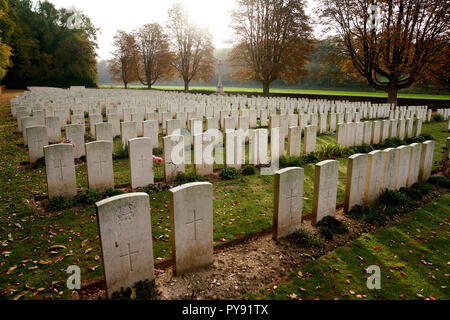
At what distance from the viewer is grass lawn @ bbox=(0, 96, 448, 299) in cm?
299

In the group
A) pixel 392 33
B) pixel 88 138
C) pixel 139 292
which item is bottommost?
pixel 139 292

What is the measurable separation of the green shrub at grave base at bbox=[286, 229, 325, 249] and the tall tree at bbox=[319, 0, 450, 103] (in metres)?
19.0

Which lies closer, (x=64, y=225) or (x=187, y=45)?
(x=64, y=225)

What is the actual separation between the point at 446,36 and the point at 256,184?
62.7 feet

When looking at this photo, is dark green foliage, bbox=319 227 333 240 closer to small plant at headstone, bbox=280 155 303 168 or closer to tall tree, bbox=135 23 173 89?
small plant at headstone, bbox=280 155 303 168

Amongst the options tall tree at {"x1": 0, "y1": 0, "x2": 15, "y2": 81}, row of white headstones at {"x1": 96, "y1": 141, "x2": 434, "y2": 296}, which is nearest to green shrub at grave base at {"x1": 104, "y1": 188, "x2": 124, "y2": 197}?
row of white headstones at {"x1": 96, "y1": 141, "x2": 434, "y2": 296}

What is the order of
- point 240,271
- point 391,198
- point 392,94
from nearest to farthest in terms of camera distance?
1. point 240,271
2. point 391,198
3. point 392,94

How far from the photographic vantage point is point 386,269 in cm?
325

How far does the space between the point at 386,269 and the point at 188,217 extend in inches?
96.3

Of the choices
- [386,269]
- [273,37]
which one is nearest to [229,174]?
[386,269]

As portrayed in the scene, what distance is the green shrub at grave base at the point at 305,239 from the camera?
3.65m

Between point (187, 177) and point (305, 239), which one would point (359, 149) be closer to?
point (187, 177)

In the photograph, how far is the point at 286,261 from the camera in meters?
3.35
